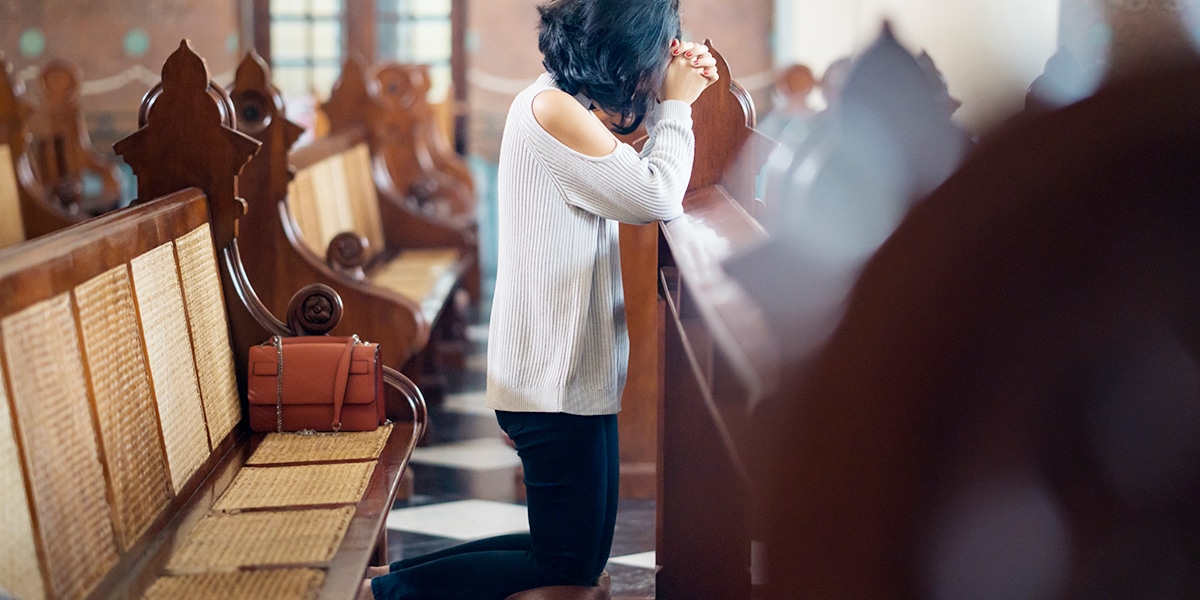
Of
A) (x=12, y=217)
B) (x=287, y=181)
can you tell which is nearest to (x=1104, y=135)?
(x=287, y=181)

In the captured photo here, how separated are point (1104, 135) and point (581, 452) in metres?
1.52

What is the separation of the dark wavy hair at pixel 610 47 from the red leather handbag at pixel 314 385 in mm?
795

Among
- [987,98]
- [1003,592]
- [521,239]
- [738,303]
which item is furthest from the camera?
[521,239]

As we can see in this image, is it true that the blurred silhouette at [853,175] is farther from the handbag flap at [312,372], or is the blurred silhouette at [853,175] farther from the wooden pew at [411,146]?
the wooden pew at [411,146]

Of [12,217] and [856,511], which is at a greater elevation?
[856,511]

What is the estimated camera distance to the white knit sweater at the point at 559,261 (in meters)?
1.91

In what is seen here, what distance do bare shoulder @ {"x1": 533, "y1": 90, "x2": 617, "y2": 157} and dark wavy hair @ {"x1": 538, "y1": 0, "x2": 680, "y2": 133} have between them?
0.06 m

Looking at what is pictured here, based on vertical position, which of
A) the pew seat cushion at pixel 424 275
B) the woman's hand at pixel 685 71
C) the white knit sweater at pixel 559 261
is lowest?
the pew seat cushion at pixel 424 275

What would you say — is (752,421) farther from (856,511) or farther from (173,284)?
(173,284)

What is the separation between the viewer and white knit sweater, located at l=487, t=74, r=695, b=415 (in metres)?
1.91

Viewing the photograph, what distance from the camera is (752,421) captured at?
2.49ft

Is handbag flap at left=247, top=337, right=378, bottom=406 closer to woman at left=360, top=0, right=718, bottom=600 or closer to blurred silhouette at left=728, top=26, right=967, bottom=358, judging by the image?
woman at left=360, top=0, right=718, bottom=600

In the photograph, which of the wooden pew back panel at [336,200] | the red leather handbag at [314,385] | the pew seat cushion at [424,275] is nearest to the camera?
the red leather handbag at [314,385]

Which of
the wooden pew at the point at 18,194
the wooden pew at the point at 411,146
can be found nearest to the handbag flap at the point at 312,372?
the wooden pew at the point at 18,194
